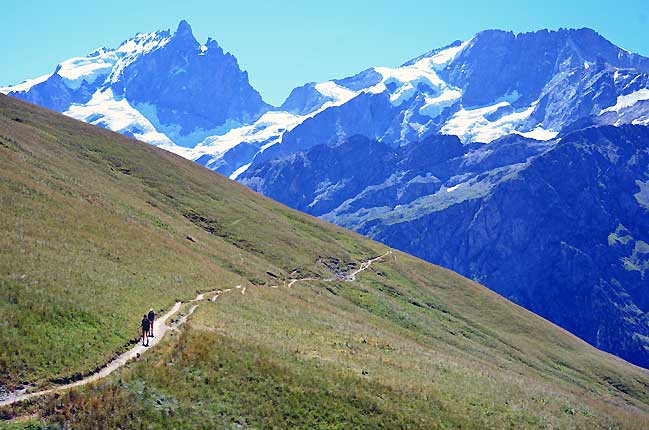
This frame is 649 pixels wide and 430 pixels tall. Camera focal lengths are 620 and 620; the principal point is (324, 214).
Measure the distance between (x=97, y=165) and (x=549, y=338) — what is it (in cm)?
8380

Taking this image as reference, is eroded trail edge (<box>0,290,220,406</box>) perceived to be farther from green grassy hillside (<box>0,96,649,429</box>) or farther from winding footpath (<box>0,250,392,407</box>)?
green grassy hillside (<box>0,96,649,429</box>)

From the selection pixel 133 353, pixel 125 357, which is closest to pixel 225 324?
pixel 133 353

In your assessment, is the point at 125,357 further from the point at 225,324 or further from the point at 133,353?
the point at 225,324

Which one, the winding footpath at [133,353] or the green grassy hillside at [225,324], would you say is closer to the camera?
the winding footpath at [133,353]

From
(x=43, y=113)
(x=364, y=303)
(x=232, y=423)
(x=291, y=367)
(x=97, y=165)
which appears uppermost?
(x=43, y=113)

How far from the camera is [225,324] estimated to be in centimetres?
4453

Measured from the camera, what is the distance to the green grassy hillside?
30.7m

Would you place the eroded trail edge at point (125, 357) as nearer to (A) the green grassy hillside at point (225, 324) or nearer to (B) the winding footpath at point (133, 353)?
(B) the winding footpath at point (133, 353)

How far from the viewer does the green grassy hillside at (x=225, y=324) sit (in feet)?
101

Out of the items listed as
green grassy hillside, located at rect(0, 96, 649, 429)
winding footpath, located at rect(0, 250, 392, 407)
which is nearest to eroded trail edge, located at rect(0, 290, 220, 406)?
winding footpath, located at rect(0, 250, 392, 407)

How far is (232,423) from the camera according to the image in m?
29.3

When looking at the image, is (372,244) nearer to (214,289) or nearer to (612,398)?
(612,398)

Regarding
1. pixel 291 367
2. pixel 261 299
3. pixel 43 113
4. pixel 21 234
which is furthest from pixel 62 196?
pixel 43 113

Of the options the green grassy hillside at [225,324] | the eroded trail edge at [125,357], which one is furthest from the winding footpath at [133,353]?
the green grassy hillside at [225,324]
